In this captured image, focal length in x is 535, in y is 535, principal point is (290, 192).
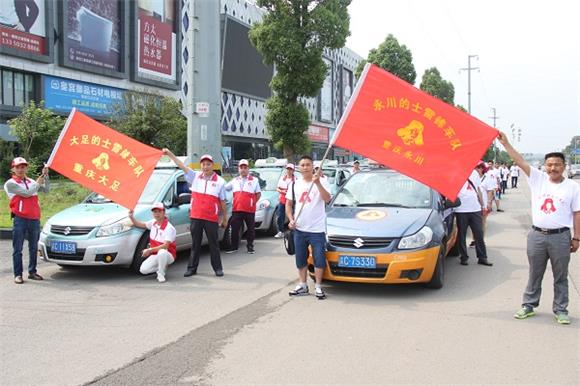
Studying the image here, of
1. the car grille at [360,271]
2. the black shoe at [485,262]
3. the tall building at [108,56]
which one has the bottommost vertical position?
the black shoe at [485,262]

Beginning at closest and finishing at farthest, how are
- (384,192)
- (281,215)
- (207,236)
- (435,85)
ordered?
(384,192) → (207,236) → (281,215) → (435,85)

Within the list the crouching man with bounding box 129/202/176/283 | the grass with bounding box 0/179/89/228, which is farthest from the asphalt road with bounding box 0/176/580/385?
the grass with bounding box 0/179/89/228

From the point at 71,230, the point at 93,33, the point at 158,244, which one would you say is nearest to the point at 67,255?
the point at 71,230

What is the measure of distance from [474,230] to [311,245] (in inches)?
145

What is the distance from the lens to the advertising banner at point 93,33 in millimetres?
31172

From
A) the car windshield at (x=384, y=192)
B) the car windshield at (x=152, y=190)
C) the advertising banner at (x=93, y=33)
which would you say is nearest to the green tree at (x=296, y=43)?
the advertising banner at (x=93, y=33)

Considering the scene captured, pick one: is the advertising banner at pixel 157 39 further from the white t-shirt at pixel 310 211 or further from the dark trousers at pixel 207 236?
the white t-shirt at pixel 310 211

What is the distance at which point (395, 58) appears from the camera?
1516 inches

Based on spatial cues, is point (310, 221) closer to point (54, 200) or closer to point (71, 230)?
point (71, 230)

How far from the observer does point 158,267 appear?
25.0ft

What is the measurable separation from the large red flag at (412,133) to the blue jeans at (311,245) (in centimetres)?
117

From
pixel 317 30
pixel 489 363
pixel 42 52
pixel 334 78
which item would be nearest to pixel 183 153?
pixel 317 30

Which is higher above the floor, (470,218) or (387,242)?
(470,218)

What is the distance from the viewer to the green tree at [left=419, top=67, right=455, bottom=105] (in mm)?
52219
